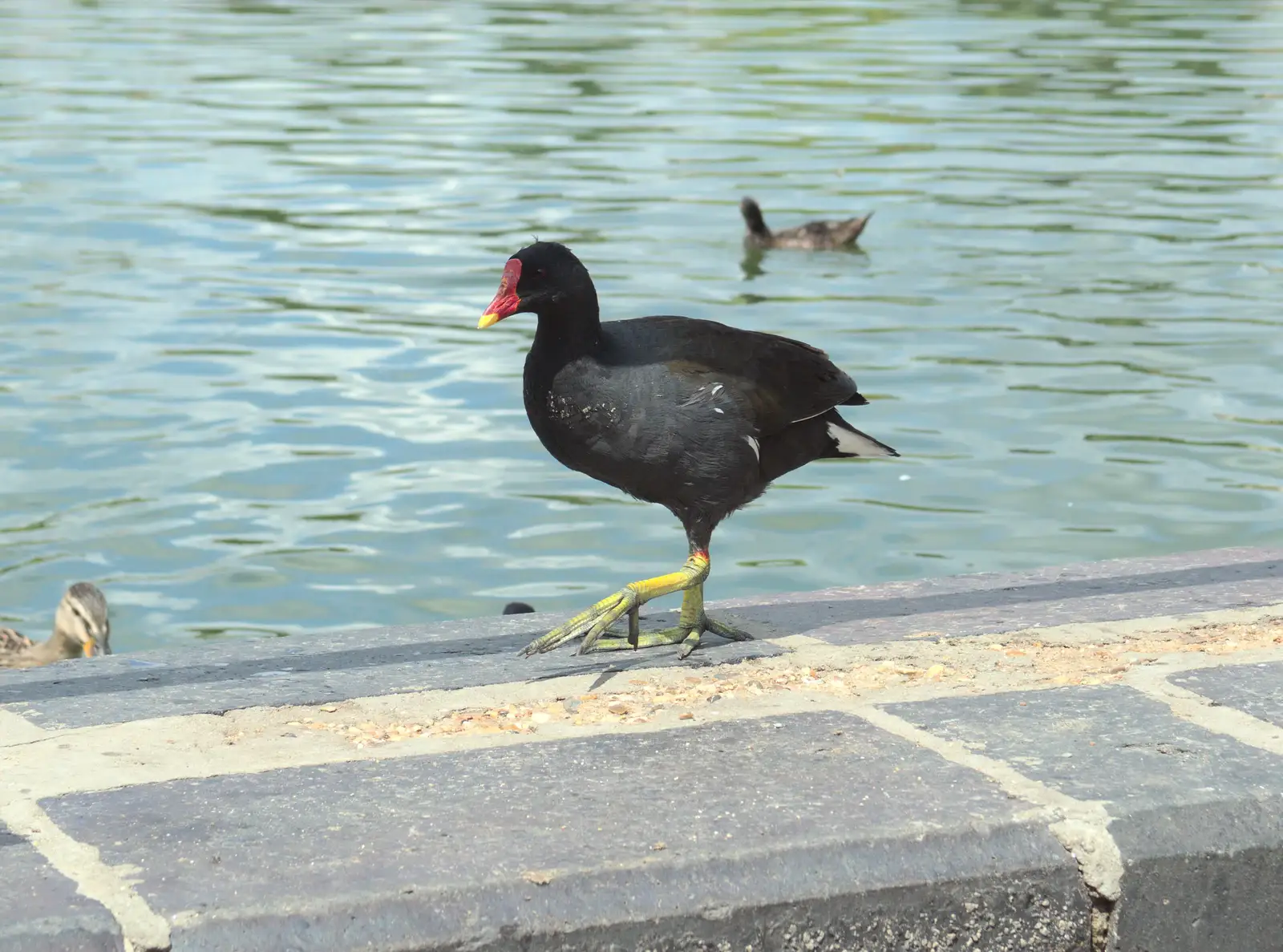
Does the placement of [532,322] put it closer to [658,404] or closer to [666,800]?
[658,404]

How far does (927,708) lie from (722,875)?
3.11 ft

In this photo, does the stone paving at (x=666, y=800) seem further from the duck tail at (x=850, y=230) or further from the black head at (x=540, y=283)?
the duck tail at (x=850, y=230)

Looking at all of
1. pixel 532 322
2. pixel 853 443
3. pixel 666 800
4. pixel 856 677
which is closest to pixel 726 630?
pixel 856 677

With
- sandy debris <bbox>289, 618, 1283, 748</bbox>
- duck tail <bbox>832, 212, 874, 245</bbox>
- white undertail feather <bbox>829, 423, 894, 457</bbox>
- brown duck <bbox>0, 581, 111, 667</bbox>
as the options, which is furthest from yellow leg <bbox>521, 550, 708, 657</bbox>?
duck tail <bbox>832, 212, 874, 245</bbox>

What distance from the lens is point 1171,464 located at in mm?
11461

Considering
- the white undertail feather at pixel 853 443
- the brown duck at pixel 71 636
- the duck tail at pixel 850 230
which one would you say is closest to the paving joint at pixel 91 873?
the white undertail feather at pixel 853 443

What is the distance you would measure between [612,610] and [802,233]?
1378cm

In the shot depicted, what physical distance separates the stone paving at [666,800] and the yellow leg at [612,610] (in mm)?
158

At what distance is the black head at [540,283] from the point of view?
205 inches

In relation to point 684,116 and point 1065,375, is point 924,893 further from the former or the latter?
point 684,116

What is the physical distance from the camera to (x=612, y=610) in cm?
493

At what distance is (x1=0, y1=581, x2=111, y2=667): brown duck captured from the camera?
8250 millimetres

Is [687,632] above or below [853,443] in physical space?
below

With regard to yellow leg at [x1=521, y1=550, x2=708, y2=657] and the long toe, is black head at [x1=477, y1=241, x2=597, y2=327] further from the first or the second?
the long toe
